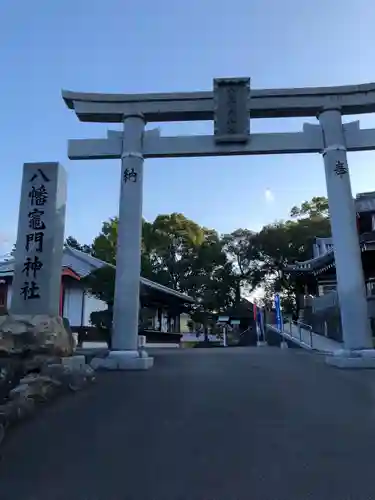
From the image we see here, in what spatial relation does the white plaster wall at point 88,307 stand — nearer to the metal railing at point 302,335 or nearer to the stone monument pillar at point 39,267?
the metal railing at point 302,335

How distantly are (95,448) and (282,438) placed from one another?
197 centimetres

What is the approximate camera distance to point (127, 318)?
9.83 metres

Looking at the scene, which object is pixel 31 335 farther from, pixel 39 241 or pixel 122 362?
pixel 122 362

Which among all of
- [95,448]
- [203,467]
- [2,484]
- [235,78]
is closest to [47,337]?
[95,448]

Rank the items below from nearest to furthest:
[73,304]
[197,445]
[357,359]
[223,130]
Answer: [197,445], [357,359], [223,130], [73,304]

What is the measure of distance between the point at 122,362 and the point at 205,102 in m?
6.97

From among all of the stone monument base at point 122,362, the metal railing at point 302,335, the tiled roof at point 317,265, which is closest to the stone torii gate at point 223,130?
the stone monument base at point 122,362

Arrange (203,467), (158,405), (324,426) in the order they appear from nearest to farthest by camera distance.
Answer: (203,467)
(324,426)
(158,405)

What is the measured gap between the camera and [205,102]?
1111 cm

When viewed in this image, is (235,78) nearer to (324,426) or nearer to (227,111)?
(227,111)

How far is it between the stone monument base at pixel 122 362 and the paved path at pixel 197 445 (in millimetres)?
2190

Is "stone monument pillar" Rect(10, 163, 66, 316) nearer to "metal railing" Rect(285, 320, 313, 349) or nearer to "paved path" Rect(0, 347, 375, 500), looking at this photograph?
"paved path" Rect(0, 347, 375, 500)

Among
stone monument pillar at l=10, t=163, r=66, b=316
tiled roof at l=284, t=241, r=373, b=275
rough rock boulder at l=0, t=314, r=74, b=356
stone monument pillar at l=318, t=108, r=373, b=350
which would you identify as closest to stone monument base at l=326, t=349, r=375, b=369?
stone monument pillar at l=318, t=108, r=373, b=350

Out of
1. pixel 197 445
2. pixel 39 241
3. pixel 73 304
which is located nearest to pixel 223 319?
pixel 73 304
